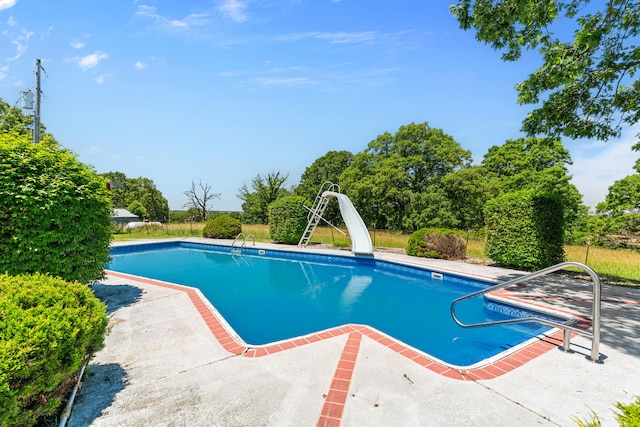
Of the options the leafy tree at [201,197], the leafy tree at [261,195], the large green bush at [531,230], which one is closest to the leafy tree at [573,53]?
the large green bush at [531,230]

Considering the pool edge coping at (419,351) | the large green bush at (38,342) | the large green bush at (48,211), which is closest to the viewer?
the large green bush at (38,342)

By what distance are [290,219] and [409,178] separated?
35.7 ft

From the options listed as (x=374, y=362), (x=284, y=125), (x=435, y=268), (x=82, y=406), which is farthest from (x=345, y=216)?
(x=82, y=406)

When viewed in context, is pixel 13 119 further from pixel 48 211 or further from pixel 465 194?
pixel 465 194

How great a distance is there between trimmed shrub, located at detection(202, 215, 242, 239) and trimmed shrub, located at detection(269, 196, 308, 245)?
9.86 feet

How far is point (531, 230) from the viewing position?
9.16 meters

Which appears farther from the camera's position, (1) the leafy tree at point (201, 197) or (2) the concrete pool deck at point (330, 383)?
(1) the leafy tree at point (201, 197)

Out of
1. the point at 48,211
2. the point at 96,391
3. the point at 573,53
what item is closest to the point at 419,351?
the point at 96,391

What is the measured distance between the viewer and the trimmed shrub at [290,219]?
54.7 ft

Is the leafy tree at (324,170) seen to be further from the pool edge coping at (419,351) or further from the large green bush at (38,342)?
the large green bush at (38,342)

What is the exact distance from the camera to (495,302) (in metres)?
6.73

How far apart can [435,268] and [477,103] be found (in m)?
6.90

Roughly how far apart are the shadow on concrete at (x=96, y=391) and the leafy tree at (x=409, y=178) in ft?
61.6

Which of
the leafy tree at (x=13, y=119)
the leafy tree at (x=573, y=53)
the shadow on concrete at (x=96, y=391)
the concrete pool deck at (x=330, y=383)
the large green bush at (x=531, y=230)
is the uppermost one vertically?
the leafy tree at (x=13, y=119)
